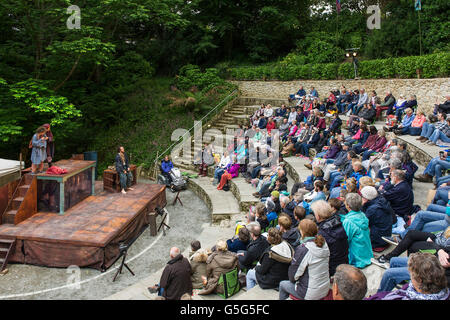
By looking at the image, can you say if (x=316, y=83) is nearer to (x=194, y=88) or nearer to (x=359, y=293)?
(x=194, y=88)

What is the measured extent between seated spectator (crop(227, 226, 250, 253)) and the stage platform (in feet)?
9.68

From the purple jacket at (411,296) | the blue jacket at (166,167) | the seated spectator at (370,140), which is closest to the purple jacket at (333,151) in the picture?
the seated spectator at (370,140)

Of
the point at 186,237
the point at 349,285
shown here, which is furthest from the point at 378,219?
the point at 186,237

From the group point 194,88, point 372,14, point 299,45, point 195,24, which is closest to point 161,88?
point 194,88

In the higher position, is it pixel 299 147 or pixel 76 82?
pixel 76 82

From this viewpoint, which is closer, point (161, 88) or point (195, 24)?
point (161, 88)

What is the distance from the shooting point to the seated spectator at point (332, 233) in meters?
4.46

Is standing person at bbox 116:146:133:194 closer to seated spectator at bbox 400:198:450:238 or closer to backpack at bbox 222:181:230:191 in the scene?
backpack at bbox 222:181:230:191

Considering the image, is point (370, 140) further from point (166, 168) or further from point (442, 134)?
point (166, 168)

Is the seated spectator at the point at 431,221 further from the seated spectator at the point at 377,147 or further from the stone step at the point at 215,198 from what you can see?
the stone step at the point at 215,198

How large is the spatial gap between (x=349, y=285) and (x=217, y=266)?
8.68 feet

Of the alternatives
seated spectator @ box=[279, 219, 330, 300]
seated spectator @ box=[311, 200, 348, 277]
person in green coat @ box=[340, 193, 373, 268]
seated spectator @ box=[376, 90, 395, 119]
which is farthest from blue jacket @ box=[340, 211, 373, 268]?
seated spectator @ box=[376, 90, 395, 119]

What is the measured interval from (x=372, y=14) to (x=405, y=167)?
17.3 metres

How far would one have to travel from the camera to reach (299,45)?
72.5ft
